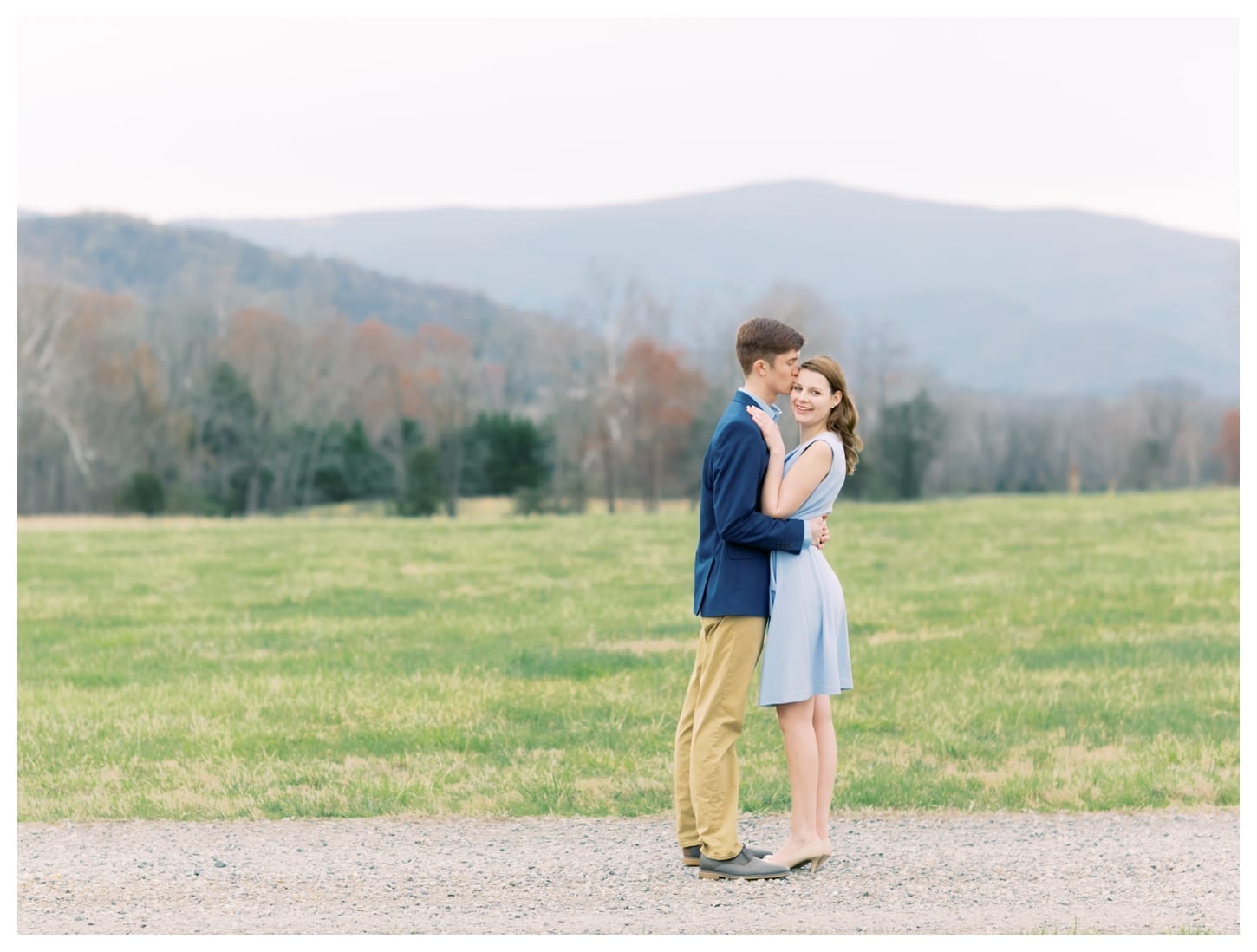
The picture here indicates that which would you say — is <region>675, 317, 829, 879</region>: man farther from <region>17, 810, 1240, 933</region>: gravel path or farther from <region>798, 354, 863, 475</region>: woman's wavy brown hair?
<region>17, 810, 1240, 933</region>: gravel path

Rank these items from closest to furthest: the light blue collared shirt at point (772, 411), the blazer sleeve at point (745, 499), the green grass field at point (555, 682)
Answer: the blazer sleeve at point (745, 499) < the light blue collared shirt at point (772, 411) < the green grass field at point (555, 682)

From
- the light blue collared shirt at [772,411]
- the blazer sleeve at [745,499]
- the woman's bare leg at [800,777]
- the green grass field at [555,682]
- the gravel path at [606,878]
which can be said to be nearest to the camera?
the gravel path at [606,878]

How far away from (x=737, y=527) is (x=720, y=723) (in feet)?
3.10

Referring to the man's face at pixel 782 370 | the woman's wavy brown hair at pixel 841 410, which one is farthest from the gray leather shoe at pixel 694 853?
the man's face at pixel 782 370

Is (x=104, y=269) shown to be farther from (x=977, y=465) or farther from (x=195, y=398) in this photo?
(x=977, y=465)

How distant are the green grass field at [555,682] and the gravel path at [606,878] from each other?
44 centimetres

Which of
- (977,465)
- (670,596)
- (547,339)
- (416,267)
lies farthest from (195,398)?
(416,267)

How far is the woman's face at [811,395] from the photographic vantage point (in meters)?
6.39

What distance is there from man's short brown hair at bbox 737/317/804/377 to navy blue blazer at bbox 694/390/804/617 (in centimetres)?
19

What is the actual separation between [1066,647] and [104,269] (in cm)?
12568

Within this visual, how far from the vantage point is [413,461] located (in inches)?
2216

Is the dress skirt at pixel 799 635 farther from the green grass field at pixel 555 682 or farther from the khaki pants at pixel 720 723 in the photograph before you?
the green grass field at pixel 555 682

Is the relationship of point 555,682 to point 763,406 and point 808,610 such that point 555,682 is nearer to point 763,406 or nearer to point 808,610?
point 808,610

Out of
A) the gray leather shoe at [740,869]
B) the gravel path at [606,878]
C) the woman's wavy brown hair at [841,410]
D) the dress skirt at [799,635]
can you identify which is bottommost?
the gravel path at [606,878]
